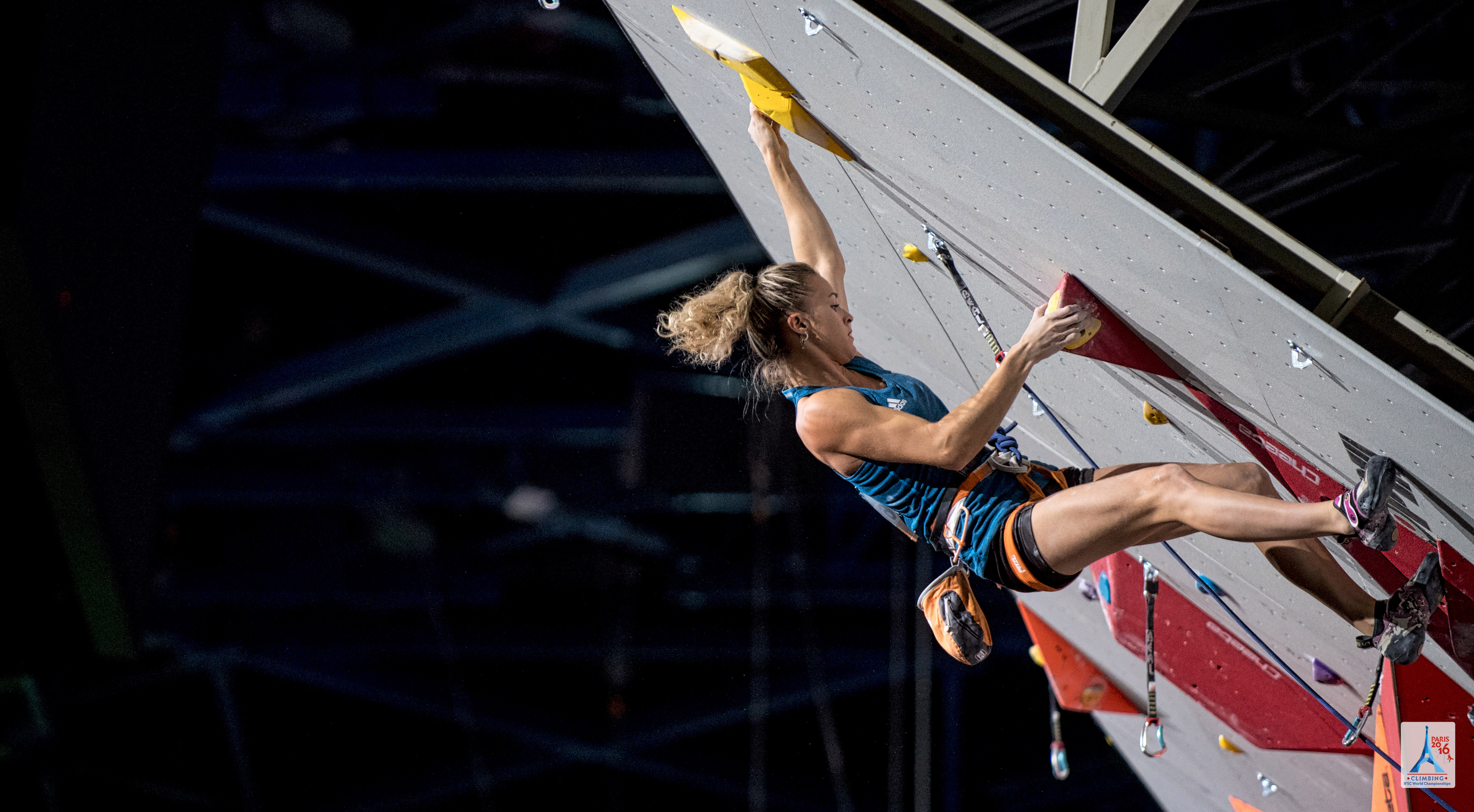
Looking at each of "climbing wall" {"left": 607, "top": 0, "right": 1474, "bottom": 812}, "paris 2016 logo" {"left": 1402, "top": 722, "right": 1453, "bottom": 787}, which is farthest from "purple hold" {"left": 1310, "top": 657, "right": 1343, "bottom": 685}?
"paris 2016 logo" {"left": 1402, "top": 722, "right": 1453, "bottom": 787}

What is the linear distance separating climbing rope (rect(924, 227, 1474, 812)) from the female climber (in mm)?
149

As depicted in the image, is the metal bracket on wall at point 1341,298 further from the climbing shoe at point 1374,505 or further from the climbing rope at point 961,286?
the climbing rope at point 961,286

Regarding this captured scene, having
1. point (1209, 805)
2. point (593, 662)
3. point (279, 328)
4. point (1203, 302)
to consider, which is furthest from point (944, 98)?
point (593, 662)

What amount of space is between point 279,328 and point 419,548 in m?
1.36

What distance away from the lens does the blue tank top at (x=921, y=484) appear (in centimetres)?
209

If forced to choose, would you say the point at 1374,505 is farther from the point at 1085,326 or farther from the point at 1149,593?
the point at 1149,593

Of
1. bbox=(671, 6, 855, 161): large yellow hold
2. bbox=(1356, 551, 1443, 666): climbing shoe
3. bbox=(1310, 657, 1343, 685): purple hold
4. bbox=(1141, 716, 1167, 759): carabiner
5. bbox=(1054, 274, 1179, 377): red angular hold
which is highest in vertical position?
bbox=(671, 6, 855, 161): large yellow hold

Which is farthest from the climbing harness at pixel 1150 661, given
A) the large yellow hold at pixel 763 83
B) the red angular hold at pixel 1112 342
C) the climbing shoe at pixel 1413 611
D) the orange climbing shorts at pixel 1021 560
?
the large yellow hold at pixel 763 83

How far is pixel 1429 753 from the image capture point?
2.02 m

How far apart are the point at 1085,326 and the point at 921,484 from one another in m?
0.53

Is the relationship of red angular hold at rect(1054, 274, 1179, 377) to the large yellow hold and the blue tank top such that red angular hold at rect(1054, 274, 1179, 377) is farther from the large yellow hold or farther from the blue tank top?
the large yellow hold

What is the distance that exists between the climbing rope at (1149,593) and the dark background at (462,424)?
3.17 feet

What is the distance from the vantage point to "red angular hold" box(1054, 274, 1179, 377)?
1.87m

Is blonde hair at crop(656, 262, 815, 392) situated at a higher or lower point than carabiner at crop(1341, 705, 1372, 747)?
higher
